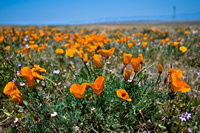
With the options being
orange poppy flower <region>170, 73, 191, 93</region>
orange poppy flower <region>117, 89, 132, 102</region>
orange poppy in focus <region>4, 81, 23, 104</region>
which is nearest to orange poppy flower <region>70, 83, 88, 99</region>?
orange poppy flower <region>117, 89, 132, 102</region>

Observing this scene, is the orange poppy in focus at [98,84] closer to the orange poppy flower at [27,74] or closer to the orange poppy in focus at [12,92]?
the orange poppy flower at [27,74]

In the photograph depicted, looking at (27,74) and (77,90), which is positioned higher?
(27,74)

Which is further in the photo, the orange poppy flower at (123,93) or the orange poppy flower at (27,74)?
the orange poppy flower at (27,74)

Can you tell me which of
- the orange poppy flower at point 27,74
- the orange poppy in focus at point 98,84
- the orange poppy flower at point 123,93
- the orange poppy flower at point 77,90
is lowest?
the orange poppy flower at point 123,93

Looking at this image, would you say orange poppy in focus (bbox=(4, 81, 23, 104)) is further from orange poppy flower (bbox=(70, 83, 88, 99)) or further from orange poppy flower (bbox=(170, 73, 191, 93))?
orange poppy flower (bbox=(170, 73, 191, 93))

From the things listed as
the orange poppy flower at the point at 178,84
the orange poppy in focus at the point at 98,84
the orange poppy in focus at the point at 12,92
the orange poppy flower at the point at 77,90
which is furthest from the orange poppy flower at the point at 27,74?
the orange poppy flower at the point at 178,84

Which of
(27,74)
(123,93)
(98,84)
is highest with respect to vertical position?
(27,74)

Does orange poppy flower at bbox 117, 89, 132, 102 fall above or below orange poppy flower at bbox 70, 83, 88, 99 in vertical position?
below

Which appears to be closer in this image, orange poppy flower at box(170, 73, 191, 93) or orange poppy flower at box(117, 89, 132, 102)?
orange poppy flower at box(117, 89, 132, 102)

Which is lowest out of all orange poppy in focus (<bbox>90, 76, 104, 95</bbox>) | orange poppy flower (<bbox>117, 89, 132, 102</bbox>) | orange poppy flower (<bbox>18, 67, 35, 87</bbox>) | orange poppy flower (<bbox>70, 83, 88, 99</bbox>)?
orange poppy flower (<bbox>117, 89, 132, 102</bbox>)

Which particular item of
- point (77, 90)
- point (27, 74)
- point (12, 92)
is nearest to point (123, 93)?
point (77, 90)

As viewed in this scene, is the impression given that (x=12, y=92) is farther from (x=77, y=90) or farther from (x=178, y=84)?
(x=178, y=84)

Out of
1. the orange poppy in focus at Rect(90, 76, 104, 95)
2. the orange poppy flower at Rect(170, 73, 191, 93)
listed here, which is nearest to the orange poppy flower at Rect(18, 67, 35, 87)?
the orange poppy in focus at Rect(90, 76, 104, 95)

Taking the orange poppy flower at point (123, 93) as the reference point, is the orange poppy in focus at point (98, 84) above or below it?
above
